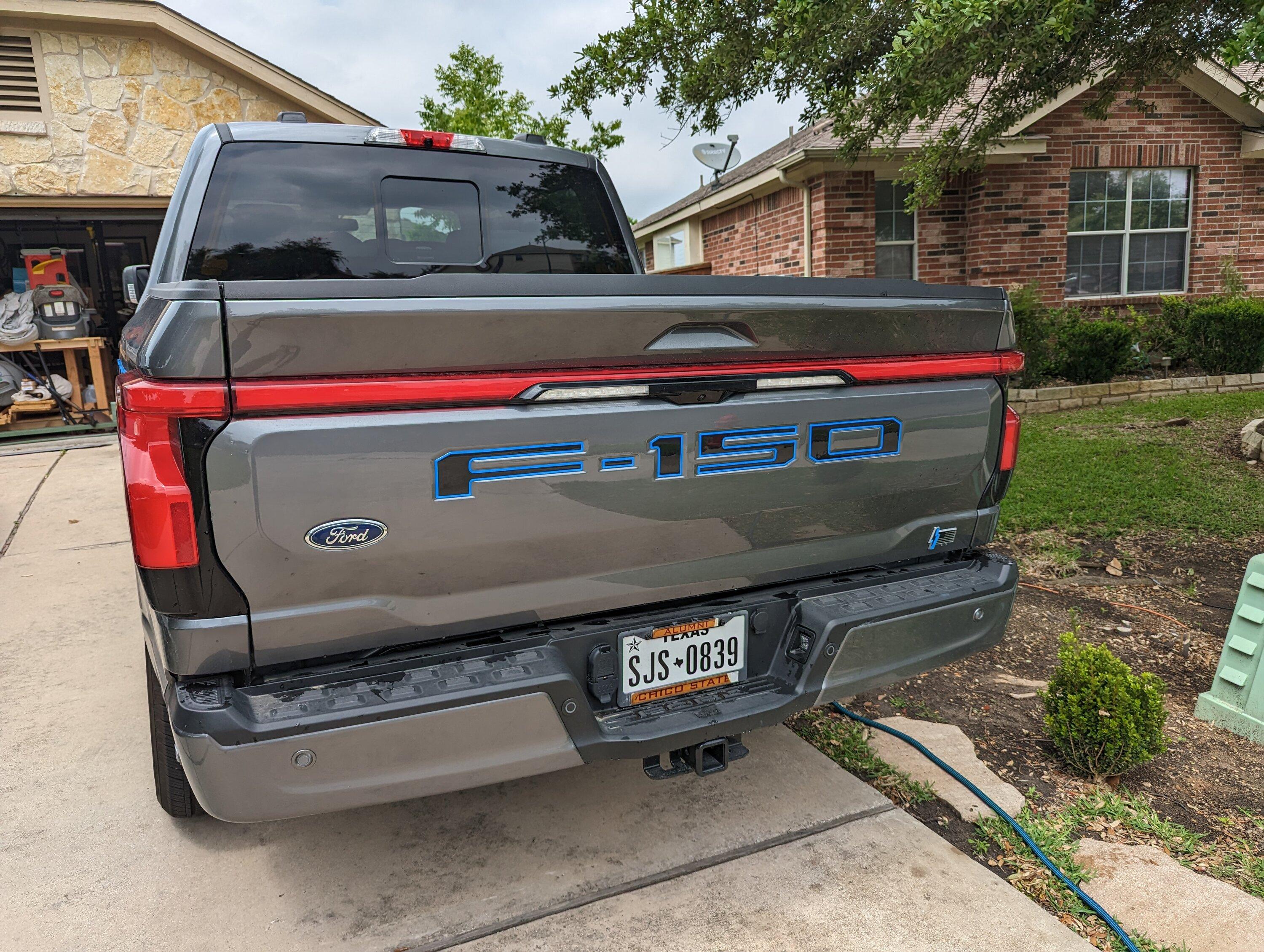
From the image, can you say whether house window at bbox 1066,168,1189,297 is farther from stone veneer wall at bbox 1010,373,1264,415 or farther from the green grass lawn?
the green grass lawn

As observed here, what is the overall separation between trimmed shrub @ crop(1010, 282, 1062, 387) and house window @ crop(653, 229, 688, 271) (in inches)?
276

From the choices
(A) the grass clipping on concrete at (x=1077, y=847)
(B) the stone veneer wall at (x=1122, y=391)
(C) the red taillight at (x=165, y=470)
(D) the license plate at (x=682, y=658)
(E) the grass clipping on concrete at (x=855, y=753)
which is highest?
(C) the red taillight at (x=165, y=470)

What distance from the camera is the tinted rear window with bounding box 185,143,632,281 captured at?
3.10 meters

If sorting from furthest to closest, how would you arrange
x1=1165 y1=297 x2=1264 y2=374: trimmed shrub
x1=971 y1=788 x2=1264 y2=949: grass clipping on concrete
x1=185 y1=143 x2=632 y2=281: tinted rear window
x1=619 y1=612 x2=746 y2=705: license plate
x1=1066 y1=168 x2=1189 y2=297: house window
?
x1=1066 y1=168 x2=1189 y2=297: house window
x1=1165 y1=297 x2=1264 y2=374: trimmed shrub
x1=185 y1=143 x2=632 y2=281: tinted rear window
x1=971 y1=788 x2=1264 y2=949: grass clipping on concrete
x1=619 y1=612 x2=746 y2=705: license plate

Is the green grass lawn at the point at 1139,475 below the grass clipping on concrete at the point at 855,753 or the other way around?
the other way around

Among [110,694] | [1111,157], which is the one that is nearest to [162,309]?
[110,694]

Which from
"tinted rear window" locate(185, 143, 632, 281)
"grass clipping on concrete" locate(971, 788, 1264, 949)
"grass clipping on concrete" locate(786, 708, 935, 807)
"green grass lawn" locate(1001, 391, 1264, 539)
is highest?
"tinted rear window" locate(185, 143, 632, 281)

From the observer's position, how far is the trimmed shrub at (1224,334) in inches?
435

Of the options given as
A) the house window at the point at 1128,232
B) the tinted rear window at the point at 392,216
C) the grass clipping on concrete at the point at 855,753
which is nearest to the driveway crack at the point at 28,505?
the tinted rear window at the point at 392,216

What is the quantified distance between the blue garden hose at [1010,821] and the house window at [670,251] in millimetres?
13902

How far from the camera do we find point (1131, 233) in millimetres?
12664

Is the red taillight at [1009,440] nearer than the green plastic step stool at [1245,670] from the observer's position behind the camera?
Yes

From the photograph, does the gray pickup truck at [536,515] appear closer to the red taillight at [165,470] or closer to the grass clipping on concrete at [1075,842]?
the red taillight at [165,470]

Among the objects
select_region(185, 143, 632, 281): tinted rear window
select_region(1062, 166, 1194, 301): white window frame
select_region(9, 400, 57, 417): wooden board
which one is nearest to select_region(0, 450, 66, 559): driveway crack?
select_region(9, 400, 57, 417): wooden board
